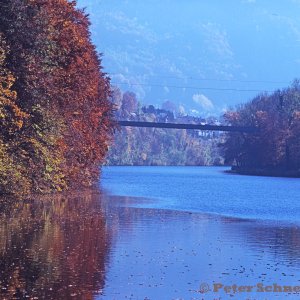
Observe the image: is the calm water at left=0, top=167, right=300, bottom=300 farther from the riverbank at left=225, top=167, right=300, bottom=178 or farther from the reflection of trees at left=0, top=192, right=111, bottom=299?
the riverbank at left=225, top=167, right=300, bottom=178

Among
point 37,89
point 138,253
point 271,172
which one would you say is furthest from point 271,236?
point 271,172

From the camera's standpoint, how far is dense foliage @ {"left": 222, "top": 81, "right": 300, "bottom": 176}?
136m

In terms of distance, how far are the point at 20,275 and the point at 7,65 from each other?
21888mm

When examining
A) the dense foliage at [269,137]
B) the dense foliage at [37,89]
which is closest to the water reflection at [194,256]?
the dense foliage at [37,89]

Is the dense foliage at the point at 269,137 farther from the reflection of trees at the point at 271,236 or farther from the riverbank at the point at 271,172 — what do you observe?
the reflection of trees at the point at 271,236

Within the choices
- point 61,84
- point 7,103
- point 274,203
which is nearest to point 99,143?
point 274,203

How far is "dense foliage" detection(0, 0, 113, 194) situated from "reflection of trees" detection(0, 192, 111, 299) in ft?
10.7

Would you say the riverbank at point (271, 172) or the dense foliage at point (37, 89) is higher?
the dense foliage at point (37, 89)

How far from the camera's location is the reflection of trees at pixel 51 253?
2028 cm

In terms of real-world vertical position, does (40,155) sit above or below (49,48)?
below

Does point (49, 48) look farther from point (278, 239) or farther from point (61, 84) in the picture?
point (278, 239)

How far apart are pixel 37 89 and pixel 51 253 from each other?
18353 mm

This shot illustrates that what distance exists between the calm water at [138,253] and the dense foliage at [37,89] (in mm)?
2239

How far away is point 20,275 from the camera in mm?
21828
